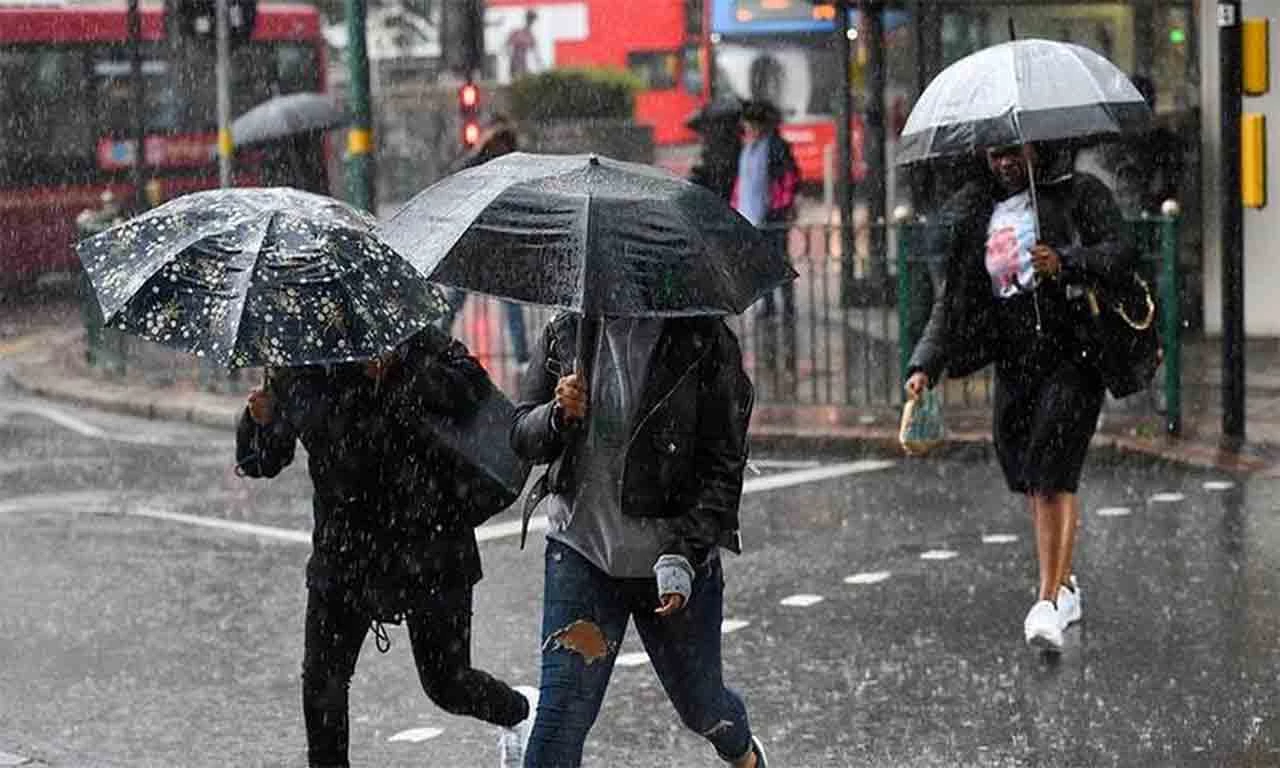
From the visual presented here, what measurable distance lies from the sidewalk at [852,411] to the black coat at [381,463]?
6587 mm

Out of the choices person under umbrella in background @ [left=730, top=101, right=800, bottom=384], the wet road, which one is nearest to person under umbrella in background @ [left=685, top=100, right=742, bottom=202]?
person under umbrella in background @ [left=730, top=101, right=800, bottom=384]

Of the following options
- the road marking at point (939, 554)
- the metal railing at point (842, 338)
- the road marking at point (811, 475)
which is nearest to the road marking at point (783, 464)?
the road marking at point (811, 475)

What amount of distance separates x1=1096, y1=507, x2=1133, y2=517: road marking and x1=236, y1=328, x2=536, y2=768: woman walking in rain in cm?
534

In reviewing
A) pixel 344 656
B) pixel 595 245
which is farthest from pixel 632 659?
pixel 595 245

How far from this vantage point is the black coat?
5.89m

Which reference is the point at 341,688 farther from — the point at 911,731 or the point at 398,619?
the point at 911,731

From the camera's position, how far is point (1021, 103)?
789 centimetres

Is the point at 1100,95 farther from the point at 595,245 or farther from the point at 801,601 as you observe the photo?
the point at 595,245

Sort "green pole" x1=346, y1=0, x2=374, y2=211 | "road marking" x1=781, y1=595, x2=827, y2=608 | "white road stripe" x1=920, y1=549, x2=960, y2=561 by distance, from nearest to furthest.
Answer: "road marking" x1=781, y1=595, x2=827, y2=608 < "white road stripe" x1=920, y1=549, x2=960, y2=561 < "green pole" x1=346, y1=0, x2=374, y2=211

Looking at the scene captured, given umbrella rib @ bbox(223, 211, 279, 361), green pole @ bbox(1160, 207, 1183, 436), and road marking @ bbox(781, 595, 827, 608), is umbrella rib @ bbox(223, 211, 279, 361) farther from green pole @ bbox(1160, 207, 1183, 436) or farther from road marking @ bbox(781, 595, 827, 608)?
green pole @ bbox(1160, 207, 1183, 436)

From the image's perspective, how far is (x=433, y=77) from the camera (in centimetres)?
4328

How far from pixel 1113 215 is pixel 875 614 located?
1728 millimetres

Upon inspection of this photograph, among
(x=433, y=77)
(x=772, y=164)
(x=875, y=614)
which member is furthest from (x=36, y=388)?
(x=433, y=77)

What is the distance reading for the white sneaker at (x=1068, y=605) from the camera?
27.2ft
